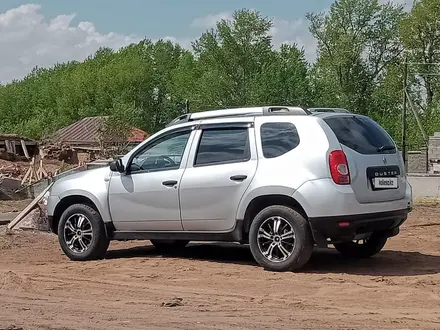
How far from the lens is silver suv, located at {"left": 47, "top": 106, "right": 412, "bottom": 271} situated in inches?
332

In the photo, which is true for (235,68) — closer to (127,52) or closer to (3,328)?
(127,52)

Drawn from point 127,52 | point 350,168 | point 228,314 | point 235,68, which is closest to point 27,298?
point 228,314

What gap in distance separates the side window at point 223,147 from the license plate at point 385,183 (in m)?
1.45

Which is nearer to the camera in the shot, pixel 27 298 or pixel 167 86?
pixel 27 298

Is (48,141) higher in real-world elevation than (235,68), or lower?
lower

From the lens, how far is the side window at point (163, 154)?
31.5 feet

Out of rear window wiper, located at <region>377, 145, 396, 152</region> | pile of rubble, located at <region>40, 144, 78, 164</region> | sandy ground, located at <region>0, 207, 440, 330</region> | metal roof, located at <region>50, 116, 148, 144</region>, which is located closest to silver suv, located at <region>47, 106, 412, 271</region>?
rear window wiper, located at <region>377, 145, 396, 152</region>

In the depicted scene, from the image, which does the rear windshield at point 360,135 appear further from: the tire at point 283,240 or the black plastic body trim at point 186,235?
the black plastic body trim at point 186,235

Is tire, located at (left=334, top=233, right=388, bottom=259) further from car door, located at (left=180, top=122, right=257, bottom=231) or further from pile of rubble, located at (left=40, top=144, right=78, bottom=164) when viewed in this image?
pile of rubble, located at (left=40, top=144, right=78, bottom=164)

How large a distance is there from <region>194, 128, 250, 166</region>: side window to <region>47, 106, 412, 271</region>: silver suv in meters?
0.01

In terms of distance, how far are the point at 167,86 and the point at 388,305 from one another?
66.6 metres

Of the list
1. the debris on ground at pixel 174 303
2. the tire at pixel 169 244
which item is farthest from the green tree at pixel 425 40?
the debris on ground at pixel 174 303

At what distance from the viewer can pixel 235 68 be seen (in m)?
→ 60.4

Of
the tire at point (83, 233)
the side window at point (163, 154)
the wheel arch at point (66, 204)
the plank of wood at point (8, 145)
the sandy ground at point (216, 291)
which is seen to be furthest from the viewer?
the plank of wood at point (8, 145)
